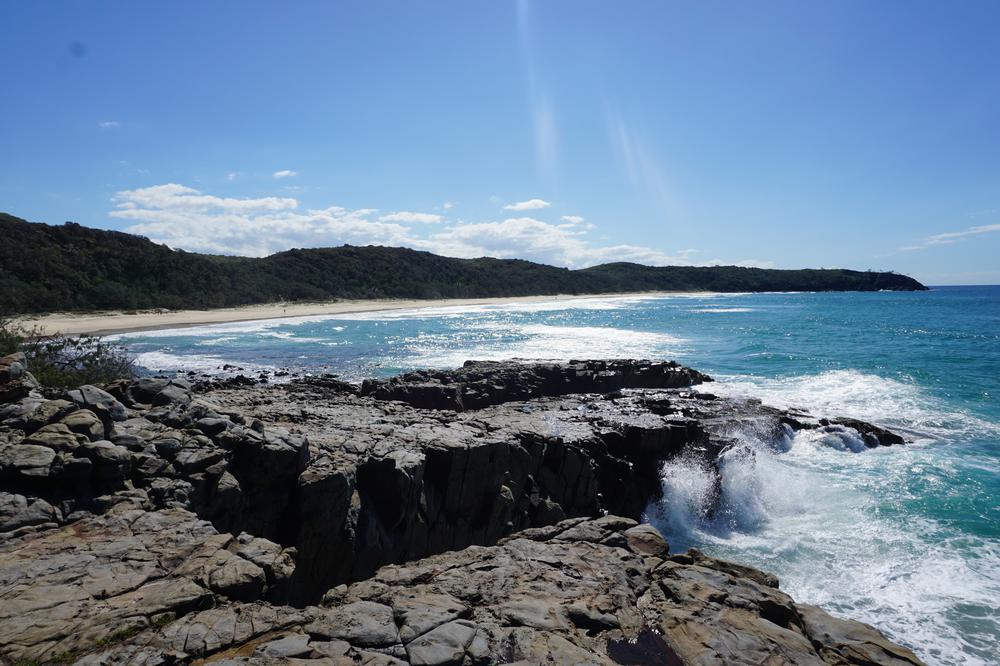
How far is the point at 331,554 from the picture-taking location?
8.12m

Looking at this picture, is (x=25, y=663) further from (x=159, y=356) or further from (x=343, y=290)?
(x=343, y=290)

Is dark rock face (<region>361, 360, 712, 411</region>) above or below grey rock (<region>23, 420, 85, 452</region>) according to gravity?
below

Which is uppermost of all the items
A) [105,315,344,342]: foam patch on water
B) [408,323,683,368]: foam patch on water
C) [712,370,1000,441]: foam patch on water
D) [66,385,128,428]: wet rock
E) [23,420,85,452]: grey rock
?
[66,385,128,428]: wet rock

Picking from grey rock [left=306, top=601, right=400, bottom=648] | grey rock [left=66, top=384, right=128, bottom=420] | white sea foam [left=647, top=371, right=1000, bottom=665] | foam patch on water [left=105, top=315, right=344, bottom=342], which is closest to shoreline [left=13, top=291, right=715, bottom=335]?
foam patch on water [left=105, top=315, right=344, bottom=342]

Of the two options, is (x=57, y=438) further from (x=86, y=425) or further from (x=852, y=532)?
(x=852, y=532)

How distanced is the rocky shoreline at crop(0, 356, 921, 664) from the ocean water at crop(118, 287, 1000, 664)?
3.98 m

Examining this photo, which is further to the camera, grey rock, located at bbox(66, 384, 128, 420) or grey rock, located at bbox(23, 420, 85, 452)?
grey rock, located at bbox(66, 384, 128, 420)

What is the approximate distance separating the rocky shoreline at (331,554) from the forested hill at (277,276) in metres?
37.4

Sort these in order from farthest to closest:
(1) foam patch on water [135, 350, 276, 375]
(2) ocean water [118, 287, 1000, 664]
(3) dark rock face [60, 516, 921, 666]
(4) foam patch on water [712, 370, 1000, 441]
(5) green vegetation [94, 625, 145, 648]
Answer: (1) foam patch on water [135, 350, 276, 375] < (4) foam patch on water [712, 370, 1000, 441] < (2) ocean water [118, 287, 1000, 664] < (3) dark rock face [60, 516, 921, 666] < (5) green vegetation [94, 625, 145, 648]

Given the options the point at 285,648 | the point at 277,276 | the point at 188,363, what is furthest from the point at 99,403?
the point at 277,276

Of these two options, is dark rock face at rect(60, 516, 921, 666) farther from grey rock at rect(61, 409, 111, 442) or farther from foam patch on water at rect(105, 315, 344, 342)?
foam patch on water at rect(105, 315, 344, 342)

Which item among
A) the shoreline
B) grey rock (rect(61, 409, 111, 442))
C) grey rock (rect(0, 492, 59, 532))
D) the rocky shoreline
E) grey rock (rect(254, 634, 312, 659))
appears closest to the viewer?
grey rock (rect(254, 634, 312, 659))

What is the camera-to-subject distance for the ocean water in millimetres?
9742

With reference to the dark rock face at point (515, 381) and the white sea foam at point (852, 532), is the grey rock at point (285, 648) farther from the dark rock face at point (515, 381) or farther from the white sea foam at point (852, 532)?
the dark rock face at point (515, 381)
